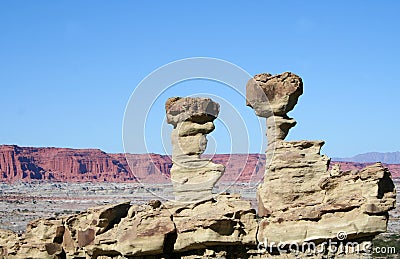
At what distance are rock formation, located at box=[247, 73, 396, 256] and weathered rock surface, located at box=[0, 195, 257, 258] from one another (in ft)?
3.39

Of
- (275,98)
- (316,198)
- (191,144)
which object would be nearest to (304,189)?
(316,198)

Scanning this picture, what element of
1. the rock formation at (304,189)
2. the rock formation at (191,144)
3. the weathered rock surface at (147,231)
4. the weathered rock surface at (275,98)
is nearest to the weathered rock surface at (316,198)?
the rock formation at (304,189)

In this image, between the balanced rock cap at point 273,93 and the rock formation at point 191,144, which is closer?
the balanced rock cap at point 273,93

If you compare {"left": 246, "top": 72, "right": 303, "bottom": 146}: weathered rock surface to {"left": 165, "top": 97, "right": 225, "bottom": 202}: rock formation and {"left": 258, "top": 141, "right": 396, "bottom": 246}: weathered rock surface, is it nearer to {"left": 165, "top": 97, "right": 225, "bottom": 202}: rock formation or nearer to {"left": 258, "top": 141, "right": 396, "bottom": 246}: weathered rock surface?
{"left": 258, "top": 141, "right": 396, "bottom": 246}: weathered rock surface

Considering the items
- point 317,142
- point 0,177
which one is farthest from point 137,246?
point 0,177

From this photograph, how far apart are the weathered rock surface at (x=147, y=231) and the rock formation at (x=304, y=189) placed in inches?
40.7

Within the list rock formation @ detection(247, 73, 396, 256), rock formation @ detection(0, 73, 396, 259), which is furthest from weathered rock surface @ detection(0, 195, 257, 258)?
rock formation @ detection(247, 73, 396, 256)

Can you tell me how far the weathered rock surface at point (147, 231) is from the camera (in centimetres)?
2177

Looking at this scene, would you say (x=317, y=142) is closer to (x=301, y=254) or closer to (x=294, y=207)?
(x=294, y=207)

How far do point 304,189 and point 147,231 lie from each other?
18.3ft

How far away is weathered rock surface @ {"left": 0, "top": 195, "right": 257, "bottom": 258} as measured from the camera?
857 inches

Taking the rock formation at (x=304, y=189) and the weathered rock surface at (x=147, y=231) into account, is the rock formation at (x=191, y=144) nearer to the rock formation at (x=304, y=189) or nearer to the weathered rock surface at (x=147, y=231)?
the weathered rock surface at (x=147, y=231)

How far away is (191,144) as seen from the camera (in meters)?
24.9

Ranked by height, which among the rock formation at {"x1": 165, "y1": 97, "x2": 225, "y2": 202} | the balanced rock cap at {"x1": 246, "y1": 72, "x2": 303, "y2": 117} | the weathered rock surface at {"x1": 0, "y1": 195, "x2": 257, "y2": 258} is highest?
the balanced rock cap at {"x1": 246, "y1": 72, "x2": 303, "y2": 117}
